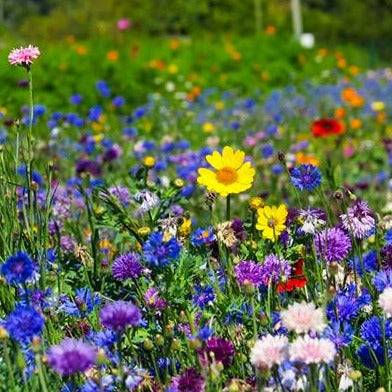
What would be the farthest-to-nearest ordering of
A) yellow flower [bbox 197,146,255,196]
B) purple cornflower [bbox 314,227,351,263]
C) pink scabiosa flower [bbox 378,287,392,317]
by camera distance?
1. yellow flower [bbox 197,146,255,196]
2. purple cornflower [bbox 314,227,351,263]
3. pink scabiosa flower [bbox 378,287,392,317]

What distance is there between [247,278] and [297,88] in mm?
9083

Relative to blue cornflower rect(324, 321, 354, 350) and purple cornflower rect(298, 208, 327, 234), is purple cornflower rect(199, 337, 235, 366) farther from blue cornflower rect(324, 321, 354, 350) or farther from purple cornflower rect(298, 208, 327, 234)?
purple cornflower rect(298, 208, 327, 234)

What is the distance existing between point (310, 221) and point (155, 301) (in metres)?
0.36

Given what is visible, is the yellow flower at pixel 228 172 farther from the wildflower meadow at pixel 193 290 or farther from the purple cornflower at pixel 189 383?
the purple cornflower at pixel 189 383

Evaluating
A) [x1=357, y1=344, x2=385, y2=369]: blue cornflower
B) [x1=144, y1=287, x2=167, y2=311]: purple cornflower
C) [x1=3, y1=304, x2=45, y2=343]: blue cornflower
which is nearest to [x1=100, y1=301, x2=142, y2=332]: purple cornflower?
[x1=3, y1=304, x2=45, y2=343]: blue cornflower

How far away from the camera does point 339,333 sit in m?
1.65

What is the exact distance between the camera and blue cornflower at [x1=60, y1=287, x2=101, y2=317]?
1.87m

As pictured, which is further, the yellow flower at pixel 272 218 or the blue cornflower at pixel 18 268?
the yellow flower at pixel 272 218

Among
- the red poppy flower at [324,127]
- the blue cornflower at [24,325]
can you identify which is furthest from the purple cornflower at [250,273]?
the red poppy flower at [324,127]

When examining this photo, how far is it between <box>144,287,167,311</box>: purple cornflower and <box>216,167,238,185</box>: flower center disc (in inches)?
12.0

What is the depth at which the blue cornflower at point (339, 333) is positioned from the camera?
5.27 feet

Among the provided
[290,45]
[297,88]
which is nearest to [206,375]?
[297,88]

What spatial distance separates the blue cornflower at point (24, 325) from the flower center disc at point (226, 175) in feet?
2.16

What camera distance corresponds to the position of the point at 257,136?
18.8 feet
